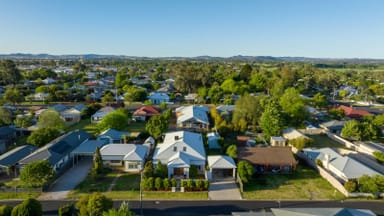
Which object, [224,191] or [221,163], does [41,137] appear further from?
[224,191]

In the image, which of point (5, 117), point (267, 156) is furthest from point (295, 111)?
point (5, 117)

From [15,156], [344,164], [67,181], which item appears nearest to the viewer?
[67,181]

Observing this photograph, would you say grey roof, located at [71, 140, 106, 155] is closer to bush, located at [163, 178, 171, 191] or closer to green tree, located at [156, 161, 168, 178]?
green tree, located at [156, 161, 168, 178]

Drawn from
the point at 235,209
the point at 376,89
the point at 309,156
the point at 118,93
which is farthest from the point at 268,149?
the point at 376,89

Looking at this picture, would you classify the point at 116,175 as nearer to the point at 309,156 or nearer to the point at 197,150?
the point at 197,150

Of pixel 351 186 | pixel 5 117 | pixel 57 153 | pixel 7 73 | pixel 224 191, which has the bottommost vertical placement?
pixel 224 191

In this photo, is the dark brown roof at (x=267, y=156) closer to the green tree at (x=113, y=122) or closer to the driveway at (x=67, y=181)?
the driveway at (x=67, y=181)

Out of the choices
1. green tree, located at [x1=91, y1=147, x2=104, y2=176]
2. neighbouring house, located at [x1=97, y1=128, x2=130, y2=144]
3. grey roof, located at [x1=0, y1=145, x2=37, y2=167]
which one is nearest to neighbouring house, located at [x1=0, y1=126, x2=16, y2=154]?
grey roof, located at [x1=0, y1=145, x2=37, y2=167]
